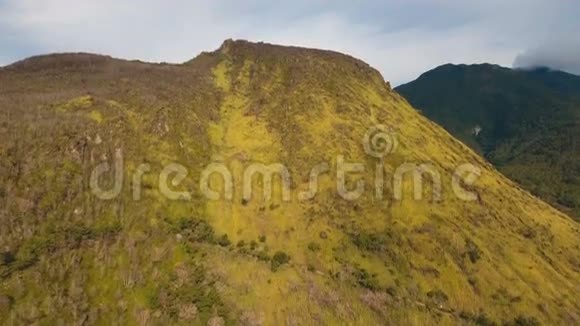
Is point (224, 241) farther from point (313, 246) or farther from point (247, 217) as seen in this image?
point (313, 246)

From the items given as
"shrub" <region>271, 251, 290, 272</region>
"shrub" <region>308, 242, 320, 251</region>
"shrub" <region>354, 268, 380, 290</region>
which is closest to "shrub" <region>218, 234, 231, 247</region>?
"shrub" <region>271, 251, 290, 272</region>

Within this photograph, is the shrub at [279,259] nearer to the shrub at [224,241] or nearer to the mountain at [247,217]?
the mountain at [247,217]

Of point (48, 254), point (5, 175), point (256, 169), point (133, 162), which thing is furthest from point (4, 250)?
point (256, 169)

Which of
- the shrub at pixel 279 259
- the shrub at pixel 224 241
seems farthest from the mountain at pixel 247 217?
the shrub at pixel 279 259

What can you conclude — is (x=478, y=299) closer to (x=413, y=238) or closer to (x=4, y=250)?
(x=413, y=238)

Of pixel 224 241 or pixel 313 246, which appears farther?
pixel 313 246

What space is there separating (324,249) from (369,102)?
6450cm

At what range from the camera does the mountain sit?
107m

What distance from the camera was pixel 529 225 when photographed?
490 ft

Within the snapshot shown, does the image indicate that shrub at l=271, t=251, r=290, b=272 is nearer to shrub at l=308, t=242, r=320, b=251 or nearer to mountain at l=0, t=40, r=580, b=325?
mountain at l=0, t=40, r=580, b=325

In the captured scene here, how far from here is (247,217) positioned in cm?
12888

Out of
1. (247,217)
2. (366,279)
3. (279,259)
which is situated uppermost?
(247,217)

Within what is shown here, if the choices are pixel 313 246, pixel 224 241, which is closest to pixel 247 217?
pixel 224 241

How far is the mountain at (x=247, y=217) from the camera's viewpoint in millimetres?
107375
